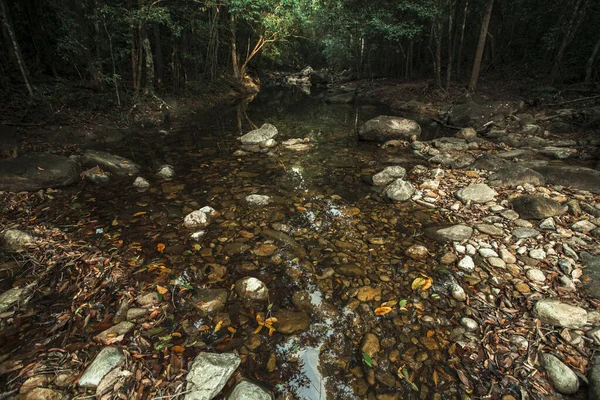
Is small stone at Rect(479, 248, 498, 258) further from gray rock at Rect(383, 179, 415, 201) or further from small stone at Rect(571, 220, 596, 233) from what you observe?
gray rock at Rect(383, 179, 415, 201)

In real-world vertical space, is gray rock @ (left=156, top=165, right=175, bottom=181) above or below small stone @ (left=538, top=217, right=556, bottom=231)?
above

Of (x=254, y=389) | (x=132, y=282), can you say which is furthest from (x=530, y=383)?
(x=132, y=282)

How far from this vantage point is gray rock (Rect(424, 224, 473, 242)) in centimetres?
401

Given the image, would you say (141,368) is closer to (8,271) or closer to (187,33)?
(8,271)

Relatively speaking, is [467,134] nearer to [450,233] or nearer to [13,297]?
[450,233]

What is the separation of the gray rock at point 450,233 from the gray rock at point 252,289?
2.66 metres

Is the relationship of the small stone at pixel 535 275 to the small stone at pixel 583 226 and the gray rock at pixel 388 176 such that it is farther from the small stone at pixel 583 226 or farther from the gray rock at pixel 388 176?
the gray rock at pixel 388 176

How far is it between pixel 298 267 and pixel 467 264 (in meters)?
2.17

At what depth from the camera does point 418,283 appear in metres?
3.29

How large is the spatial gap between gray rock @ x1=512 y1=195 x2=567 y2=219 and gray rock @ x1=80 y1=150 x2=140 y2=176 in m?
7.77

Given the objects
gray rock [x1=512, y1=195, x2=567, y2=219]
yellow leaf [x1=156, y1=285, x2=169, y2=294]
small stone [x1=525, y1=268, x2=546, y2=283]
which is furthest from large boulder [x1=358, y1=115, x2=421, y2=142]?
yellow leaf [x1=156, y1=285, x2=169, y2=294]

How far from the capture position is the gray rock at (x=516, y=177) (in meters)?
5.23

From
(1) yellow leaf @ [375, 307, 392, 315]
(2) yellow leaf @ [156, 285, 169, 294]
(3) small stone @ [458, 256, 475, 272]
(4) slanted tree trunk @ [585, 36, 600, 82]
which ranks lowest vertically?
(1) yellow leaf @ [375, 307, 392, 315]

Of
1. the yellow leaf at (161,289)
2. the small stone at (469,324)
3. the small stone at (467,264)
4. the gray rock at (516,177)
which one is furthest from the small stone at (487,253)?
the yellow leaf at (161,289)
